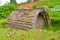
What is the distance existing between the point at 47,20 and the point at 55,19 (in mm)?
540

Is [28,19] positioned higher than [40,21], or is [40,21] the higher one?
[28,19]

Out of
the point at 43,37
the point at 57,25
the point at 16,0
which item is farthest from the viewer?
the point at 16,0

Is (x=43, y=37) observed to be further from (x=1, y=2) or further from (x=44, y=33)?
(x=1, y=2)

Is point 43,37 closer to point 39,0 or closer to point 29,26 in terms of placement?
point 29,26

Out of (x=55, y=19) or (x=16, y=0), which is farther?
(x=16, y=0)

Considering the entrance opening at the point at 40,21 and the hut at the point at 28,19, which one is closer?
the hut at the point at 28,19

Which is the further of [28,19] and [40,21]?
[40,21]

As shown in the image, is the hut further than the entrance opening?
No

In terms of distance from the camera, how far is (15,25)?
11.9 metres

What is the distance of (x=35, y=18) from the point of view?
11773 millimetres

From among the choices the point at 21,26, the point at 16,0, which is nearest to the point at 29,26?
the point at 21,26

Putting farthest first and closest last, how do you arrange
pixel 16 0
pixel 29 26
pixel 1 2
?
pixel 16 0 → pixel 1 2 → pixel 29 26

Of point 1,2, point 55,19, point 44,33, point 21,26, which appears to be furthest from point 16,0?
point 44,33

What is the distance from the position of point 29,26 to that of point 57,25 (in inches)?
85.4
